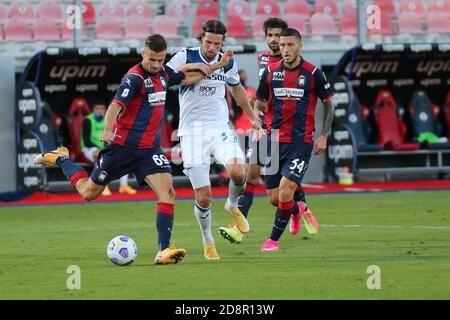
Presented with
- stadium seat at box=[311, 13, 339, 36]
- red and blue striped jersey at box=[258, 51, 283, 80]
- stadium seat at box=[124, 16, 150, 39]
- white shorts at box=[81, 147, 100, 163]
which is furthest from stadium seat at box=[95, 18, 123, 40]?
red and blue striped jersey at box=[258, 51, 283, 80]

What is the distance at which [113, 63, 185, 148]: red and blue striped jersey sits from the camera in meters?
11.0

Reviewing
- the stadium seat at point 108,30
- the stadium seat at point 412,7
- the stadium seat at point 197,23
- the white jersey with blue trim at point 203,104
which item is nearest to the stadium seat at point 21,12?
the stadium seat at point 108,30

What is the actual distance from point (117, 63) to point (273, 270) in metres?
12.8

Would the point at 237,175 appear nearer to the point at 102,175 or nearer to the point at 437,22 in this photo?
the point at 102,175

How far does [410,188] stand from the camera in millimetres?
21781

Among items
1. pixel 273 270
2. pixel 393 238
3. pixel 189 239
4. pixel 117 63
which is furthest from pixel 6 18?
pixel 273 270

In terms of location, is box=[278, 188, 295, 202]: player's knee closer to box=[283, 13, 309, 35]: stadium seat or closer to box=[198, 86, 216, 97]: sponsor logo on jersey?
box=[198, 86, 216, 97]: sponsor logo on jersey

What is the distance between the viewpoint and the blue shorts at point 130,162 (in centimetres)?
1104

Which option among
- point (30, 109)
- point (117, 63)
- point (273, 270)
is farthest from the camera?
point (117, 63)

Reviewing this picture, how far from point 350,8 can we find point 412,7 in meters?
1.67

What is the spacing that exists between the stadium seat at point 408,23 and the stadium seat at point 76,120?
284 inches

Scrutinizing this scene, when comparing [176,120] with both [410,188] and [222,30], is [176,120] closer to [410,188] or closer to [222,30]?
[410,188]

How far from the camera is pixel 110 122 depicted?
10656 mm

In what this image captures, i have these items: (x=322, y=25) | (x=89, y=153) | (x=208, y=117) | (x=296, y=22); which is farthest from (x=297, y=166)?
(x=322, y=25)
